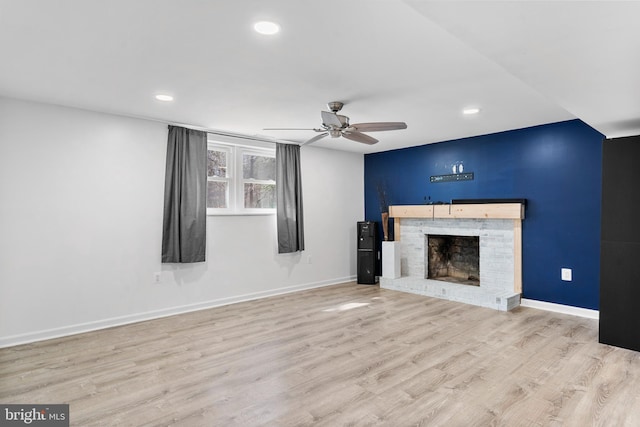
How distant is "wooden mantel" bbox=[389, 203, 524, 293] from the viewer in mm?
4973

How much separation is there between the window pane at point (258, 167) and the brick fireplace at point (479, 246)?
2.22 meters

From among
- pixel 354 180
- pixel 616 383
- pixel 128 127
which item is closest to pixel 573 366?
pixel 616 383

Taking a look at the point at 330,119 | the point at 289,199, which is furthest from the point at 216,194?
the point at 330,119

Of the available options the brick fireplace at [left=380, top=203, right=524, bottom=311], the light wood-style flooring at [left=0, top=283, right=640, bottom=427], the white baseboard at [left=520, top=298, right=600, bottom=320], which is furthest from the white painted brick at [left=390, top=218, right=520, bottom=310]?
the light wood-style flooring at [left=0, top=283, right=640, bottom=427]

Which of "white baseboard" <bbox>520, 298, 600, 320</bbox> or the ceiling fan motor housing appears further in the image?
"white baseboard" <bbox>520, 298, 600, 320</bbox>

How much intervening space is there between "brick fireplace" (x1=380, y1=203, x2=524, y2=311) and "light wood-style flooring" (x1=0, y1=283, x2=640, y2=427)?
644 mm

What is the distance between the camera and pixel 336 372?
2900 millimetres

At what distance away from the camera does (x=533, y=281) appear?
16.0 feet

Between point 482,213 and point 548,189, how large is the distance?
0.87 m

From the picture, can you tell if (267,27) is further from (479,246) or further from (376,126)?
(479,246)

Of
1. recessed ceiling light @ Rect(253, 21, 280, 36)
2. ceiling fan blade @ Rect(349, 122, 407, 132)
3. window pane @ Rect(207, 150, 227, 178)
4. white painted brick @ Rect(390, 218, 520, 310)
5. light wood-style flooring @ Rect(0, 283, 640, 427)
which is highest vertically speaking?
recessed ceiling light @ Rect(253, 21, 280, 36)

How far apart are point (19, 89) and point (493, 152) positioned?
5.63 meters

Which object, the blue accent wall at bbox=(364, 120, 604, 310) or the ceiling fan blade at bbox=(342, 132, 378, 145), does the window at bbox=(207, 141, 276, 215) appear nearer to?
the ceiling fan blade at bbox=(342, 132, 378, 145)

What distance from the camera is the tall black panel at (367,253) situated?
6.39 m
